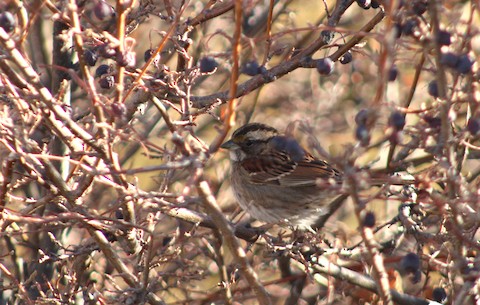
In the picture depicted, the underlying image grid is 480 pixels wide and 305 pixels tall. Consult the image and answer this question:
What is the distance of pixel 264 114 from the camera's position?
7.15 meters

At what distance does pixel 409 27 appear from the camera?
252 cm

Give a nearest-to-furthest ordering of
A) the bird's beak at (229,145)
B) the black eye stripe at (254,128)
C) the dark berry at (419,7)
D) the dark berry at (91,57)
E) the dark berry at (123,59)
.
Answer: the dark berry at (419,7) < the dark berry at (123,59) < the dark berry at (91,57) < the black eye stripe at (254,128) < the bird's beak at (229,145)

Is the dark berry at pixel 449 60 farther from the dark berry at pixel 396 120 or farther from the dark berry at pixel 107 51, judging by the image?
the dark berry at pixel 107 51

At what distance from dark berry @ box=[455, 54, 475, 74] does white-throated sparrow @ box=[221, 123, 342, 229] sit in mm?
2911

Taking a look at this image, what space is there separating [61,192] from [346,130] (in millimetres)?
4269

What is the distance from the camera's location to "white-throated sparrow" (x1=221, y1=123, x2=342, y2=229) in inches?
215

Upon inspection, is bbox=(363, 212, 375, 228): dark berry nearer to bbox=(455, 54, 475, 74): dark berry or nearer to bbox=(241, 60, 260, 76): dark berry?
bbox=(455, 54, 475, 74): dark berry

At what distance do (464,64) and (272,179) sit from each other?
130 inches

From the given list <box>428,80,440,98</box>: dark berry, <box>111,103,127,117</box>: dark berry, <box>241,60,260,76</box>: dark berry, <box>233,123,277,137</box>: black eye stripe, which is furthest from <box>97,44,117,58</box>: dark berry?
<box>233,123,277,137</box>: black eye stripe

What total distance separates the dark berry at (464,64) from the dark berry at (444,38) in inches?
2.6

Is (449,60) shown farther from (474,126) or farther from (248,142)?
(248,142)

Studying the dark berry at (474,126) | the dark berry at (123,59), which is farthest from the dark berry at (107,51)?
the dark berry at (474,126)

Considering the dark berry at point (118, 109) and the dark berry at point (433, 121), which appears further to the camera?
the dark berry at point (118, 109)

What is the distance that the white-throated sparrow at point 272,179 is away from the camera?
546 centimetres
